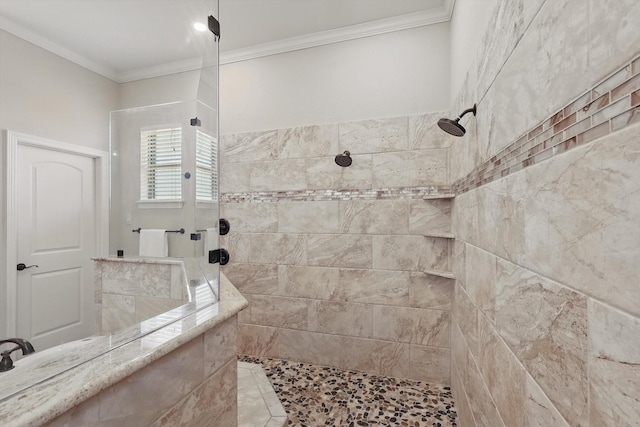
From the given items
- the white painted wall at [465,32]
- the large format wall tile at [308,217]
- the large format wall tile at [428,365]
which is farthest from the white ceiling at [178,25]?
the large format wall tile at [428,365]

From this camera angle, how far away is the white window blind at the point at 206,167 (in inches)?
62.7

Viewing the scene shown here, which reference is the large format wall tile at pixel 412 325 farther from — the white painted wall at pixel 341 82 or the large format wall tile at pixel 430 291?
the white painted wall at pixel 341 82

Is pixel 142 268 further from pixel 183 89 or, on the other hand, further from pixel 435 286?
pixel 435 286

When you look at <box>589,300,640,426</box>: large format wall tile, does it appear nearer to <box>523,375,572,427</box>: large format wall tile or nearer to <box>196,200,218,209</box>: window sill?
<box>523,375,572,427</box>: large format wall tile

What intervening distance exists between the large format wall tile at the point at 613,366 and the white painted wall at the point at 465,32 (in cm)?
119

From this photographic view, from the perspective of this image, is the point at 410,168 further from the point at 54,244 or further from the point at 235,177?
the point at 54,244

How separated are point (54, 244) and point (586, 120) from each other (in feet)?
7.50

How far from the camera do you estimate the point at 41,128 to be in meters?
1.46

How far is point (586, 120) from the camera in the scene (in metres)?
0.52

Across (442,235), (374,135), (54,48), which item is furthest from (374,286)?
(54,48)

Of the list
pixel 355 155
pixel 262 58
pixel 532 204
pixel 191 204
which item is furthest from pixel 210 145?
pixel 532 204

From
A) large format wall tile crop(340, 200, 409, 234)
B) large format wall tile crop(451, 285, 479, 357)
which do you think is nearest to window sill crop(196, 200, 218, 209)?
large format wall tile crop(340, 200, 409, 234)

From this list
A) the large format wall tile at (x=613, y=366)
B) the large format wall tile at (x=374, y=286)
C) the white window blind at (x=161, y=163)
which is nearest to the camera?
the large format wall tile at (x=613, y=366)

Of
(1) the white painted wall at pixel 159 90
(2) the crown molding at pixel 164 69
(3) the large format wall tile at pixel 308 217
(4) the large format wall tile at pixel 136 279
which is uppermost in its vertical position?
(2) the crown molding at pixel 164 69
